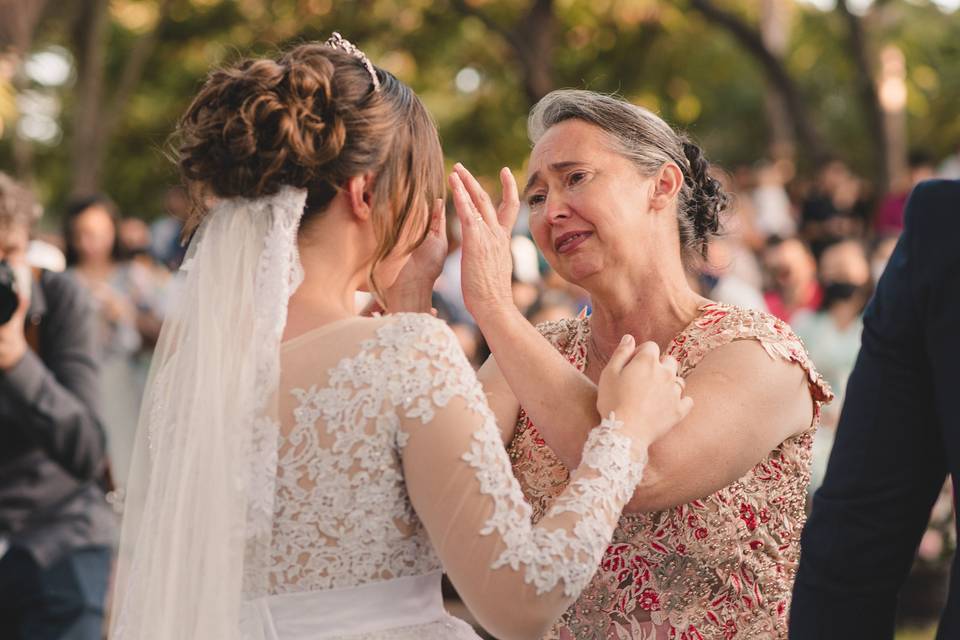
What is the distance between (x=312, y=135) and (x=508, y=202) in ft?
2.15

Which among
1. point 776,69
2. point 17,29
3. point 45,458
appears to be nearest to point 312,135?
point 45,458

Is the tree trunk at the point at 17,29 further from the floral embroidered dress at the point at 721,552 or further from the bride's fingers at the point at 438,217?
the floral embroidered dress at the point at 721,552

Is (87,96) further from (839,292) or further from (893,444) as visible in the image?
(893,444)

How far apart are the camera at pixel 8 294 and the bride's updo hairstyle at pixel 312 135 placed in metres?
1.87

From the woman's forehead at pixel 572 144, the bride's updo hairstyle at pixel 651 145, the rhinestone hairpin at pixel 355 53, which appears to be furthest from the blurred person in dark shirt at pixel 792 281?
the rhinestone hairpin at pixel 355 53

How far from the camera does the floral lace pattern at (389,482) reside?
2.14 meters

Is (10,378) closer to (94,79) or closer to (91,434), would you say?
(91,434)

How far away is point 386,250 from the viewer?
239 centimetres

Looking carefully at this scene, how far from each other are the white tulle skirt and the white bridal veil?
0.14ft

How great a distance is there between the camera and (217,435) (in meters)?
2.32

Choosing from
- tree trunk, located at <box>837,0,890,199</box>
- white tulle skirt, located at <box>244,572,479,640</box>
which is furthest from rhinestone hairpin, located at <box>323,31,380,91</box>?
tree trunk, located at <box>837,0,890,199</box>

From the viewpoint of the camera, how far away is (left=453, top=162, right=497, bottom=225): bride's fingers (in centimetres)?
264

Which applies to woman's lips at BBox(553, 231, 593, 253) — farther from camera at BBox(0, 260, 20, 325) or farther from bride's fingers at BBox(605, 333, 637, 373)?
camera at BBox(0, 260, 20, 325)

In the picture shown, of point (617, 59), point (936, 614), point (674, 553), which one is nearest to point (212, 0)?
point (617, 59)
